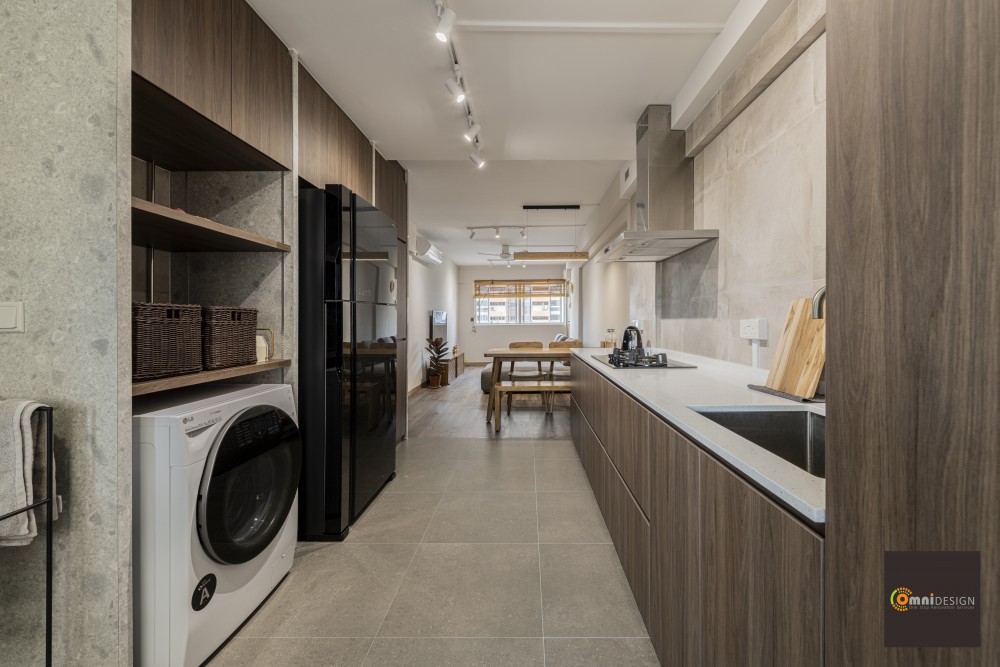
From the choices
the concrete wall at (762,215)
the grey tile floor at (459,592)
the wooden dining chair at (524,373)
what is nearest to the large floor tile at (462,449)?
the grey tile floor at (459,592)

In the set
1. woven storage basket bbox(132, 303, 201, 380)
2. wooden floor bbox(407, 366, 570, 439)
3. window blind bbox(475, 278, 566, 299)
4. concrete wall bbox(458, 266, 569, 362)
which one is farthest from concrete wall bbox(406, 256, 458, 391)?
woven storage basket bbox(132, 303, 201, 380)

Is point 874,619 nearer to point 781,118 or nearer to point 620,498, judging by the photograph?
point 620,498

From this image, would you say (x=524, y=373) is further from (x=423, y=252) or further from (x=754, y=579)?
(x=754, y=579)

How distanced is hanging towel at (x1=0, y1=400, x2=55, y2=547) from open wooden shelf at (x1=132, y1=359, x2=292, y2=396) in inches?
9.2

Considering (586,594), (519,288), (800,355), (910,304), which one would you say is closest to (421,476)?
(586,594)

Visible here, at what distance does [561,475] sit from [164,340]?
101 inches

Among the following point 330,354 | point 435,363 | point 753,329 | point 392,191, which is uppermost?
point 392,191

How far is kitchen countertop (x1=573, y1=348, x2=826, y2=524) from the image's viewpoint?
71 centimetres

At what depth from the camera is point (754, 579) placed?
0.80 meters

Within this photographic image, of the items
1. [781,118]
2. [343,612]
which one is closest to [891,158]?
[781,118]

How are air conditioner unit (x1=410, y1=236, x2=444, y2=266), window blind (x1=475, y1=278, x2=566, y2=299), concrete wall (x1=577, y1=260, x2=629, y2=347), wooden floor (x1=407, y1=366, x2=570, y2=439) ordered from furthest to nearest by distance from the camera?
1. window blind (x1=475, y1=278, x2=566, y2=299)
2. air conditioner unit (x1=410, y1=236, x2=444, y2=266)
3. concrete wall (x1=577, y1=260, x2=629, y2=347)
4. wooden floor (x1=407, y1=366, x2=570, y2=439)

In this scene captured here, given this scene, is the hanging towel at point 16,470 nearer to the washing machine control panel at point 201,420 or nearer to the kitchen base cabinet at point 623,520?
the washing machine control panel at point 201,420

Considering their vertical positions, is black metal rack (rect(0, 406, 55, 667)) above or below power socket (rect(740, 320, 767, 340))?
below

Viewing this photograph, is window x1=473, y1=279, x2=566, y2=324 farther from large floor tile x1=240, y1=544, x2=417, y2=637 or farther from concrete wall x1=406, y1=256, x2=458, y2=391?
large floor tile x1=240, y1=544, x2=417, y2=637
